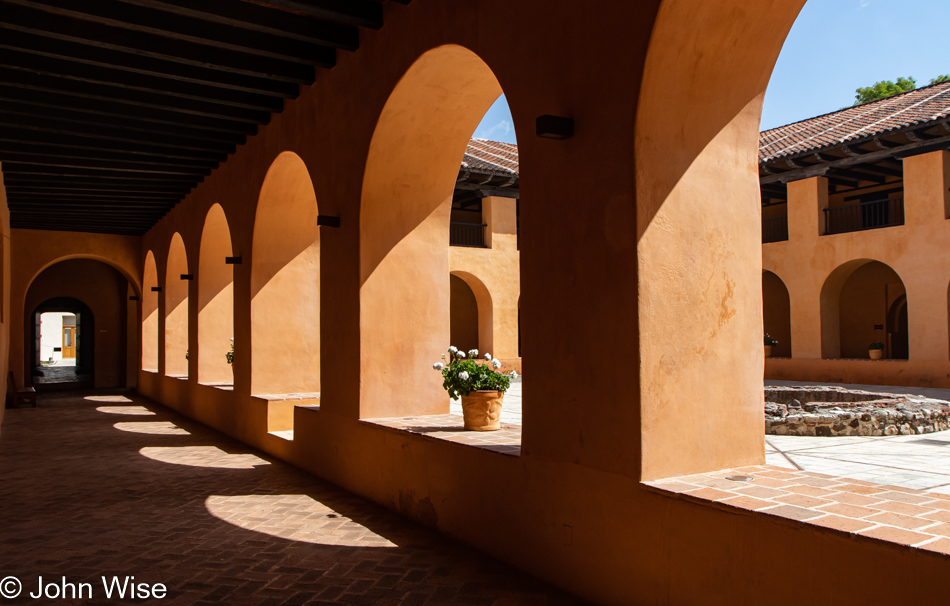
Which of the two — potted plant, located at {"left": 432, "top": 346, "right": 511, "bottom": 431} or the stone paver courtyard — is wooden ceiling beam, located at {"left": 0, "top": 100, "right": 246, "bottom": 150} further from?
the stone paver courtyard

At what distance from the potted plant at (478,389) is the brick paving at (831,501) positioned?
221 cm

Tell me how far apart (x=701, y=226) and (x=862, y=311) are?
2142cm

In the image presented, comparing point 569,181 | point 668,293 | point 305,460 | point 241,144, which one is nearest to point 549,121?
point 569,181

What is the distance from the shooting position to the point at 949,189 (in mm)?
17578

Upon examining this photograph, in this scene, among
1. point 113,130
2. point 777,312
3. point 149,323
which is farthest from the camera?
point 777,312

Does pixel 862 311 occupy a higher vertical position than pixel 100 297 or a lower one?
lower

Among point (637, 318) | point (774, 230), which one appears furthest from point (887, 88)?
point (637, 318)

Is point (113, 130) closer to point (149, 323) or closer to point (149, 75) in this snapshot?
point (149, 75)

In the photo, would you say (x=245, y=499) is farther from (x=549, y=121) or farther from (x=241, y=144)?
(x=241, y=144)

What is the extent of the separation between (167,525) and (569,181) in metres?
4.14

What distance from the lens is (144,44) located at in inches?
249

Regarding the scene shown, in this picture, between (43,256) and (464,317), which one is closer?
(43,256)

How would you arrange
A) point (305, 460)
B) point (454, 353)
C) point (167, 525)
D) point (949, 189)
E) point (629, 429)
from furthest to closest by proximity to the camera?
point (949, 189) < point (305, 460) < point (454, 353) < point (167, 525) < point (629, 429)

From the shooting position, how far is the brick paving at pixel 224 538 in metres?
3.97
